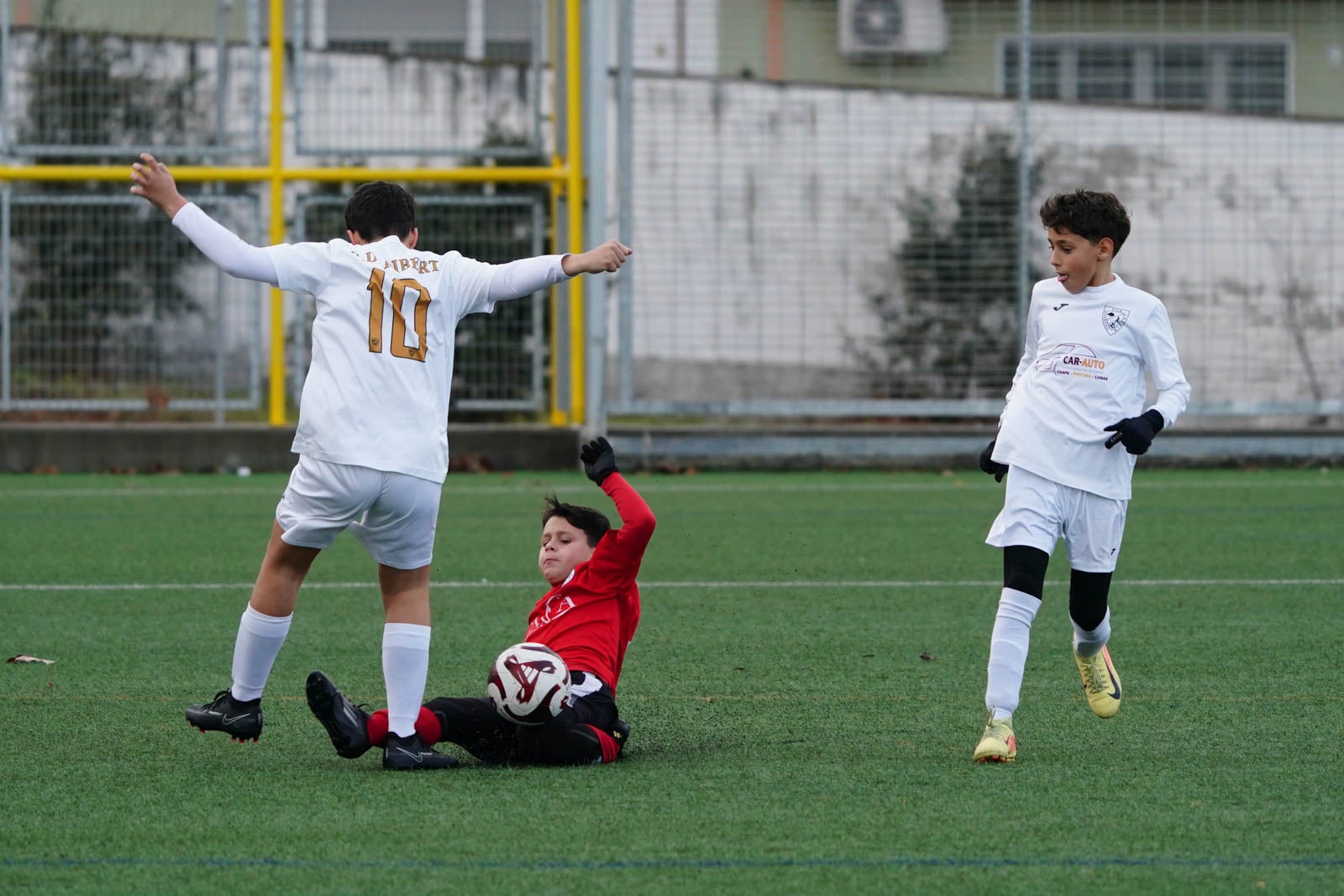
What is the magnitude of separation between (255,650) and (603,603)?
90cm

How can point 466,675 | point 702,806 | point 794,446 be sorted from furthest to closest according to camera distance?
1. point 794,446
2. point 466,675
3. point 702,806

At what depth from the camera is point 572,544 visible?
15.8ft

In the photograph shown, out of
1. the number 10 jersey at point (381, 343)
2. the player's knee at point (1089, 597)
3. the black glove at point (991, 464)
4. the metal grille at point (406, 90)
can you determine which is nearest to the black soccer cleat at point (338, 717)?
the number 10 jersey at point (381, 343)

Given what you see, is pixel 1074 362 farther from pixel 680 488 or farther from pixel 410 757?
pixel 680 488

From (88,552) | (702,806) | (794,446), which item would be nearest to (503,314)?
(794,446)

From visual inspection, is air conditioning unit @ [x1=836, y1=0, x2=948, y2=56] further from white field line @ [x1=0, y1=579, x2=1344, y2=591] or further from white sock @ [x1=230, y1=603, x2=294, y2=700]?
white sock @ [x1=230, y1=603, x2=294, y2=700]

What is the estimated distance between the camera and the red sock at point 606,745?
4340 millimetres

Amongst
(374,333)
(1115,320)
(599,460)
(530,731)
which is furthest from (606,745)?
(1115,320)

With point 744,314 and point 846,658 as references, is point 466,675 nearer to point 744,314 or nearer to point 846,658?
point 846,658

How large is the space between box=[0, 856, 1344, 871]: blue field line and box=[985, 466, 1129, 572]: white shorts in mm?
1359

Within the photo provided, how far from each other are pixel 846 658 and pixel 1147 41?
9.68 metres

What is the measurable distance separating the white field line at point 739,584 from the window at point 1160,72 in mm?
7206

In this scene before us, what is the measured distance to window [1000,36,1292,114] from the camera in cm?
1408

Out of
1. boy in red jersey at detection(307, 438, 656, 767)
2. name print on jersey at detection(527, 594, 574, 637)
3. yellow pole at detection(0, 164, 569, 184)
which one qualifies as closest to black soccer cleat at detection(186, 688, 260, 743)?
boy in red jersey at detection(307, 438, 656, 767)
